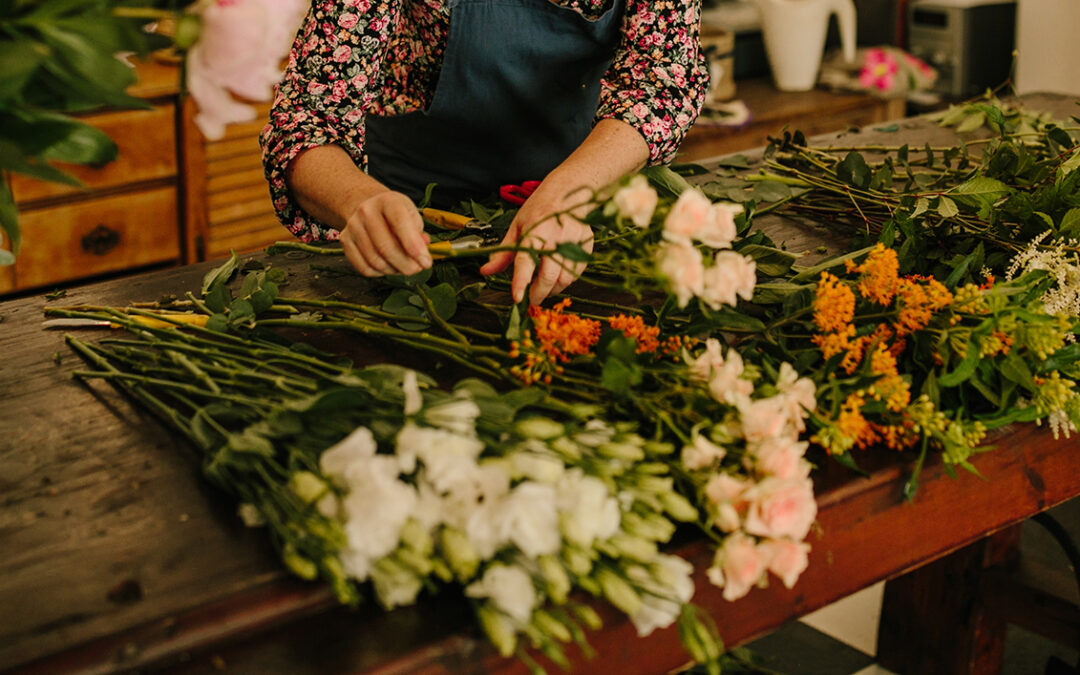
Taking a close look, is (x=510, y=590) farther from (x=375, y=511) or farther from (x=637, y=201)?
(x=637, y=201)

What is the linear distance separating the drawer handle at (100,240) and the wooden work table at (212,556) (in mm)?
2010

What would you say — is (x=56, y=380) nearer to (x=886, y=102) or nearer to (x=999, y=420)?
(x=999, y=420)

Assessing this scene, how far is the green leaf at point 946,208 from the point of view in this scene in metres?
1.19

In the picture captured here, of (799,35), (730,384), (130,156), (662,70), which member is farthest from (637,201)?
(799,35)

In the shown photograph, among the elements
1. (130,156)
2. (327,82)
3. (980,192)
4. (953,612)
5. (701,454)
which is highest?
(327,82)

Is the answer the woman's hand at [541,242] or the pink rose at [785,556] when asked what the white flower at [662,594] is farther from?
the woman's hand at [541,242]

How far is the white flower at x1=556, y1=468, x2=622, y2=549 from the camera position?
0.64 metres

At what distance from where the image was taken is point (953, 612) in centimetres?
182

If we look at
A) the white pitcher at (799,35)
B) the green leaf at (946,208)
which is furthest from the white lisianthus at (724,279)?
the white pitcher at (799,35)

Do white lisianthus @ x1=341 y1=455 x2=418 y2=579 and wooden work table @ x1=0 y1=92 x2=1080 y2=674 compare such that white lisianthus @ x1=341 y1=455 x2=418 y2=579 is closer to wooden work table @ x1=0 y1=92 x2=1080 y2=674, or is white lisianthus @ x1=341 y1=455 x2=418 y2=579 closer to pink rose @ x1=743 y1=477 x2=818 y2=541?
wooden work table @ x1=0 y1=92 x2=1080 y2=674

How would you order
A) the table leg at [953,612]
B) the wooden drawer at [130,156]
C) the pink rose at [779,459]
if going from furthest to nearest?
the wooden drawer at [130,156] < the table leg at [953,612] < the pink rose at [779,459]

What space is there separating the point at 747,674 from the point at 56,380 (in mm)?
773

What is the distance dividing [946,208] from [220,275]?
0.86 meters

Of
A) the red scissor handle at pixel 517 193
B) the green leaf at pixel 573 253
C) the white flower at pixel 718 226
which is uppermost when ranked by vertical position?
the white flower at pixel 718 226
